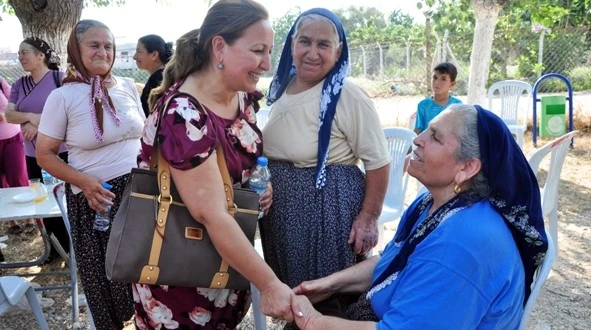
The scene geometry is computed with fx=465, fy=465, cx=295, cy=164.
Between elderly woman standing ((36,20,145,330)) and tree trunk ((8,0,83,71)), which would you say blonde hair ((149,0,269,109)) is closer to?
elderly woman standing ((36,20,145,330))

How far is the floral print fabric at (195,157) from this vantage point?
136 centimetres

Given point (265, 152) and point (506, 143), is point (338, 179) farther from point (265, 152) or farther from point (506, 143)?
point (506, 143)

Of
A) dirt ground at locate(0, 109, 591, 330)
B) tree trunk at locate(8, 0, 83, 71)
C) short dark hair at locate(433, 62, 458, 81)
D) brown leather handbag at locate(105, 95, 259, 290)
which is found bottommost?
dirt ground at locate(0, 109, 591, 330)

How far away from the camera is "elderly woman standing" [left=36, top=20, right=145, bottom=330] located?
2.32 meters

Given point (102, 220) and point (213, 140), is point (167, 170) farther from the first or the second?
point (102, 220)

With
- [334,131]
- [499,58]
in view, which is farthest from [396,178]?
[499,58]

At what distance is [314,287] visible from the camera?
6.05 feet

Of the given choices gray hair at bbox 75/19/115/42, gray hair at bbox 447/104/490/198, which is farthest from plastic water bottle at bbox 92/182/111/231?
gray hair at bbox 447/104/490/198

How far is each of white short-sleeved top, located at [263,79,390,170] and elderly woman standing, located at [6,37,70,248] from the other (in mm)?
2731

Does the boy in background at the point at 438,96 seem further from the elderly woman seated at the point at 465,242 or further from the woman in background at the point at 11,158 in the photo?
the woman in background at the point at 11,158

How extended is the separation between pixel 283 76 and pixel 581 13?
1656 cm

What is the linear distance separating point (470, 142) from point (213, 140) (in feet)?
2.71

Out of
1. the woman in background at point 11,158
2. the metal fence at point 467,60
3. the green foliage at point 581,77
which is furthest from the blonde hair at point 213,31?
the green foliage at point 581,77

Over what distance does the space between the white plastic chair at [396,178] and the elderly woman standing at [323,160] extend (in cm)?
146
